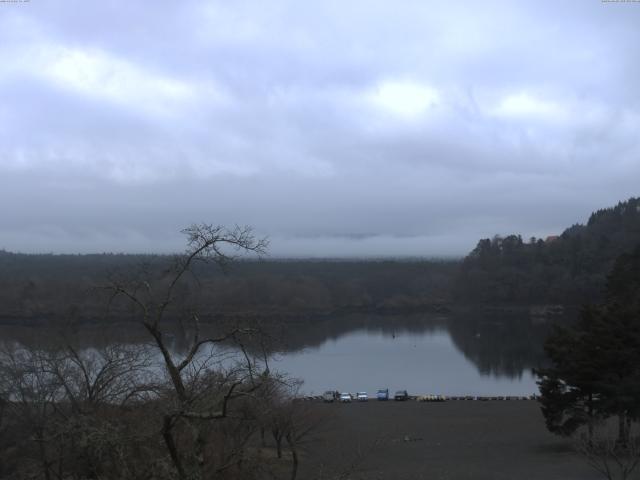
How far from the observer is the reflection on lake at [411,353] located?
1182 inches

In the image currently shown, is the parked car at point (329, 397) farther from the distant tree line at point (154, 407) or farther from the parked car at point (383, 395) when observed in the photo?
the distant tree line at point (154, 407)

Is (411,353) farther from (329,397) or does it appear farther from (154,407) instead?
(154,407)

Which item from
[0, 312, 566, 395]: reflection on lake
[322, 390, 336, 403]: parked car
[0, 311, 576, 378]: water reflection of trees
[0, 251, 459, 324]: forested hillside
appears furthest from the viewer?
[0, 251, 459, 324]: forested hillside

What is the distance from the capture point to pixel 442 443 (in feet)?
60.4

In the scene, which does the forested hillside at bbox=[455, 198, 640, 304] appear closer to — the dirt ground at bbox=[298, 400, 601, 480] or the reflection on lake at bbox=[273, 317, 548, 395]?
the reflection on lake at bbox=[273, 317, 548, 395]

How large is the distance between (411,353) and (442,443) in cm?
2290

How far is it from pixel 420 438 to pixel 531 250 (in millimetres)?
71153

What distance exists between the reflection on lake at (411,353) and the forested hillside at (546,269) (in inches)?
436

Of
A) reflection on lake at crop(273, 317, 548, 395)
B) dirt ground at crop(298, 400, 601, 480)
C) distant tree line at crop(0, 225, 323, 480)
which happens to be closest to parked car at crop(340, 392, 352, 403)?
dirt ground at crop(298, 400, 601, 480)

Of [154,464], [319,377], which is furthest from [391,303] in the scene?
[154,464]

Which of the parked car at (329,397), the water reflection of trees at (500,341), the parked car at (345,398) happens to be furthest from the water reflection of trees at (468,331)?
the parked car at (345,398)

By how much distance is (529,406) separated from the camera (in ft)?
78.2

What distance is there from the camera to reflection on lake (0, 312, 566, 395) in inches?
1182

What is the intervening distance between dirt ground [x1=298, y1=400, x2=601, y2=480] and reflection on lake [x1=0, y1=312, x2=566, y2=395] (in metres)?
3.17
